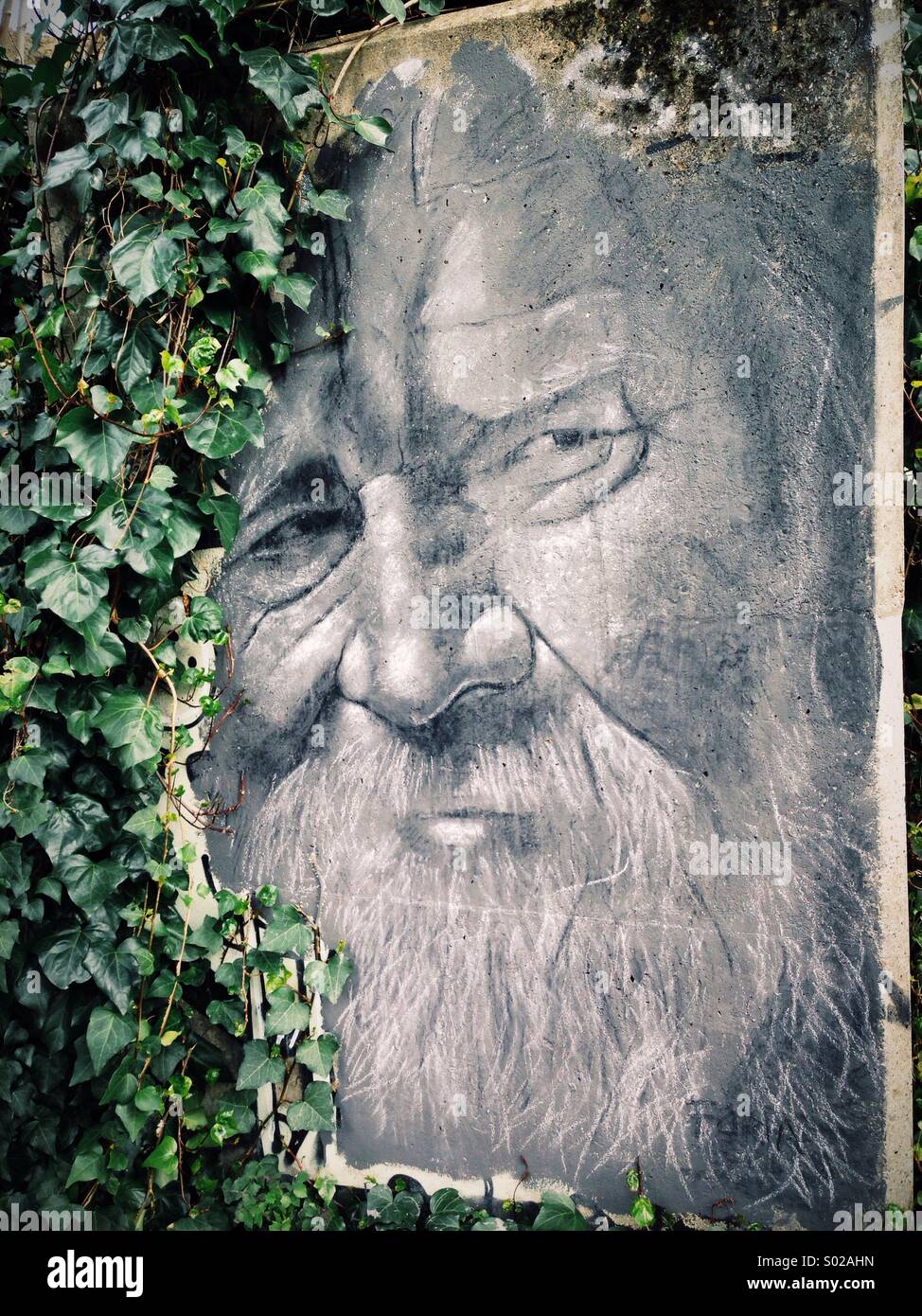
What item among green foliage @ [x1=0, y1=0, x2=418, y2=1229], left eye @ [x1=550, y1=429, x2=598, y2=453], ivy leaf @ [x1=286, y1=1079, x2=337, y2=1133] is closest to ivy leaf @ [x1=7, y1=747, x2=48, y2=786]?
green foliage @ [x1=0, y1=0, x2=418, y2=1229]

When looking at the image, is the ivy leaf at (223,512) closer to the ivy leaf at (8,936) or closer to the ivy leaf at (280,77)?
the ivy leaf at (280,77)

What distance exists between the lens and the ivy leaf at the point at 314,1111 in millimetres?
2293

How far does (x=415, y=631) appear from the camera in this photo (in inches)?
92.5

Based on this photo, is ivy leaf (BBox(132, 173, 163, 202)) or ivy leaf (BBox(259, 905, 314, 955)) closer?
ivy leaf (BBox(132, 173, 163, 202))

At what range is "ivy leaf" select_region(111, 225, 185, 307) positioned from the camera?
2.21 meters

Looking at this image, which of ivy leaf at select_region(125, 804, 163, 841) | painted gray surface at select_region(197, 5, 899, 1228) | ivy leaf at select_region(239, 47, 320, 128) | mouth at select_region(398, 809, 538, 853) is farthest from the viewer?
ivy leaf at select_region(125, 804, 163, 841)

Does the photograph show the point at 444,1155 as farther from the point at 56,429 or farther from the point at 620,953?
the point at 56,429

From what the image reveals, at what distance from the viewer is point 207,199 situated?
7.52 feet

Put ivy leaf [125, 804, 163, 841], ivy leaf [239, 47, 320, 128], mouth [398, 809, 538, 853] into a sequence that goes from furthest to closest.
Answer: ivy leaf [125, 804, 163, 841] < mouth [398, 809, 538, 853] < ivy leaf [239, 47, 320, 128]

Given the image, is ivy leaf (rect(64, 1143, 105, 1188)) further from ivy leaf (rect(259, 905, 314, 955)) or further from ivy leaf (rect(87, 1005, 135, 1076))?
ivy leaf (rect(259, 905, 314, 955))

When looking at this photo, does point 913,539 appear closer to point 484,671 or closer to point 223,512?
point 484,671

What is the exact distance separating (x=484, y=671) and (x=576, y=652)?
27cm
